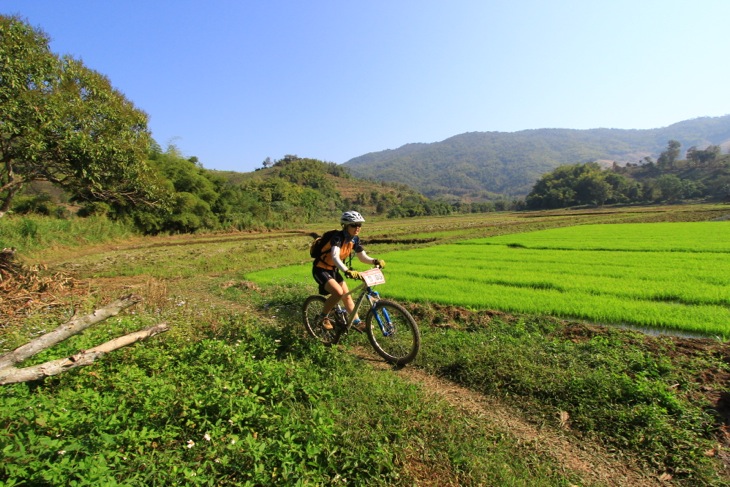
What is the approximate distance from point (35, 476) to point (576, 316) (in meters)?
7.15

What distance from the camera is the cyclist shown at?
487 cm

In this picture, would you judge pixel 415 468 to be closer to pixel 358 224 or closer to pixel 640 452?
pixel 640 452

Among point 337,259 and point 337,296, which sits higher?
point 337,259

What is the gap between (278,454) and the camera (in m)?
2.60

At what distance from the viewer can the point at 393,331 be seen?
4727 mm

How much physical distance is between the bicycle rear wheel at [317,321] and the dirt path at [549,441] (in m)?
1.40

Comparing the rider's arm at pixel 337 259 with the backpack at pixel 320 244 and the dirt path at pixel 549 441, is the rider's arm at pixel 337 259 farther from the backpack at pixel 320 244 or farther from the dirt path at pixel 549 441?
the dirt path at pixel 549 441

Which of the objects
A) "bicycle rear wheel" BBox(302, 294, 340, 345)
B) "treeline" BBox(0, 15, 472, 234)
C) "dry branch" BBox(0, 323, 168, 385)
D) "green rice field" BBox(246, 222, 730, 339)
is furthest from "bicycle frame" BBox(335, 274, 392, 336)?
"treeline" BBox(0, 15, 472, 234)

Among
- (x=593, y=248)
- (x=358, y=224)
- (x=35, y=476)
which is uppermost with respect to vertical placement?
(x=358, y=224)

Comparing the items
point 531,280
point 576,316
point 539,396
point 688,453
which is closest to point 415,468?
point 539,396

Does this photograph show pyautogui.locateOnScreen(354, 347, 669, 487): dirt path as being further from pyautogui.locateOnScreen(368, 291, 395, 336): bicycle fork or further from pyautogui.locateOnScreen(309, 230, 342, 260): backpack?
pyautogui.locateOnScreen(309, 230, 342, 260): backpack

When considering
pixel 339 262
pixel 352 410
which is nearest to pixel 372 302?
pixel 339 262

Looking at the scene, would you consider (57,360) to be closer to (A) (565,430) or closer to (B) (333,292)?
(B) (333,292)

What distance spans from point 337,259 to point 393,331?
117 cm
